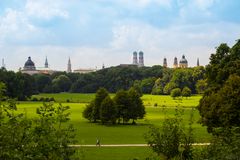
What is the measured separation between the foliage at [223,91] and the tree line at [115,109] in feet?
69.6

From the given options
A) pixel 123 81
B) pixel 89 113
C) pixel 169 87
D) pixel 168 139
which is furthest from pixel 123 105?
pixel 123 81

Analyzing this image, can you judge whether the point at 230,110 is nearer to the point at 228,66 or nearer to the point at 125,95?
the point at 228,66

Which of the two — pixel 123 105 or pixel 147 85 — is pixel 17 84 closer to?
pixel 147 85

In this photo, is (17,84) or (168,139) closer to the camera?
(168,139)

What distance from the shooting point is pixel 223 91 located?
117ft

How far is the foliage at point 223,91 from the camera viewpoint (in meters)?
34.6

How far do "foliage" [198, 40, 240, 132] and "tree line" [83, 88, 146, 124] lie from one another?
21.2 meters

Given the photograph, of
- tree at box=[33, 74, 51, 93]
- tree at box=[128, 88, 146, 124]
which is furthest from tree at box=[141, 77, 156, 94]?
tree at box=[128, 88, 146, 124]

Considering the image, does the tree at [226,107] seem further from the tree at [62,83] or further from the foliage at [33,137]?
the tree at [62,83]

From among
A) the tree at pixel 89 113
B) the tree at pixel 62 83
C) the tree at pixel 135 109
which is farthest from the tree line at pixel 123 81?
the tree at pixel 135 109

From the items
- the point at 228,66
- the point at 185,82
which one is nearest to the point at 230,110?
the point at 228,66

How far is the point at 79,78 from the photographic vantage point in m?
176

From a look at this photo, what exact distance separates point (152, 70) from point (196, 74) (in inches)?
1574

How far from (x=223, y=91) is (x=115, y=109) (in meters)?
29.3
